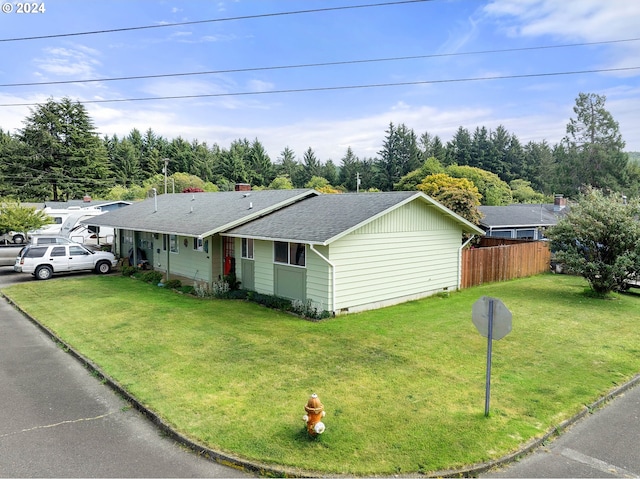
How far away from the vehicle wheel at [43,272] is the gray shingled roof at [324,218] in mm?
10487

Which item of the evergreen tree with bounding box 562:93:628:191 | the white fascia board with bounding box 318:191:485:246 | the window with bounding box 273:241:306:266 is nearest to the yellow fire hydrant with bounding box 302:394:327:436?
the white fascia board with bounding box 318:191:485:246

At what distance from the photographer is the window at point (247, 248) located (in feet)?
53.0

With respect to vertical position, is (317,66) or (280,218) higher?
(317,66)

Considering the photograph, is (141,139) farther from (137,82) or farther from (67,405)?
(67,405)

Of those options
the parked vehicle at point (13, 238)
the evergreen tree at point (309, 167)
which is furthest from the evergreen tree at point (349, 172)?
the parked vehicle at point (13, 238)

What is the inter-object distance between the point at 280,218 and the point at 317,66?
680cm

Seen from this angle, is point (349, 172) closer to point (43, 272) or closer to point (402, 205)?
point (43, 272)

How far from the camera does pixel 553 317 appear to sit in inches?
540

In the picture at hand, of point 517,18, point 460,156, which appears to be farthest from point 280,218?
point 460,156

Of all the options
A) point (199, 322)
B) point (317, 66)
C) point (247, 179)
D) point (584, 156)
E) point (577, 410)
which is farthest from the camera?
point (247, 179)

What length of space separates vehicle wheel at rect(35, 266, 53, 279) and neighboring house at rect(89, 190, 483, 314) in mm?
4718

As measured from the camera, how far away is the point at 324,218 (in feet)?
48.1

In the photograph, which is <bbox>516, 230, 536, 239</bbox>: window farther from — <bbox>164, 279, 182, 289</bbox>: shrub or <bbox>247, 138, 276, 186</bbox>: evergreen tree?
<bbox>247, 138, 276, 186</bbox>: evergreen tree

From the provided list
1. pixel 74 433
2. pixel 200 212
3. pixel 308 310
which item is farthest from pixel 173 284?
pixel 74 433
